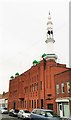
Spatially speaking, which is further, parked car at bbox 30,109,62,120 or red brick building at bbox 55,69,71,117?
red brick building at bbox 55,69,71,117

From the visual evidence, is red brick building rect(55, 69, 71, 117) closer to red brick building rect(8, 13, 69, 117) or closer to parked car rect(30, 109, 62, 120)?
red brick building rect(8, 13, 69, 117)

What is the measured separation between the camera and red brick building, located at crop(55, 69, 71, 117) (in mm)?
35250

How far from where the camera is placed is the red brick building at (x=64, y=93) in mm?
35250

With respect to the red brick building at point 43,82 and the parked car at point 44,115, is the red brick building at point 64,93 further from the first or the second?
the parked car at point 44,115

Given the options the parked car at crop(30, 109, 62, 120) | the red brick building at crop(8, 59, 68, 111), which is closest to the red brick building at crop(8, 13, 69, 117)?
the red brick building at crop(8, 59, 68, 111)

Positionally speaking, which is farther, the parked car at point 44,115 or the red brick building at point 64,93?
the red brick building at point 64,93

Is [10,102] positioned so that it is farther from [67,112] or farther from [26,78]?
[67,112]

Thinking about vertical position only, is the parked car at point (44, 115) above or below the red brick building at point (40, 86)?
below

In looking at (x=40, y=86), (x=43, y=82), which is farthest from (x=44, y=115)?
(x=40, y=86)

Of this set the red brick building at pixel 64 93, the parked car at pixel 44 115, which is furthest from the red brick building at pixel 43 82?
the parked car at pixel 44 115

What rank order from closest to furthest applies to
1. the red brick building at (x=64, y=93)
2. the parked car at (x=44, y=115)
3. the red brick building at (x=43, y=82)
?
the parked car at (x=44, y=115) < the red brick building at (x=64, y=93) < the red brick building at (x=43, y=82)

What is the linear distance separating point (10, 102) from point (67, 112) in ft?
145

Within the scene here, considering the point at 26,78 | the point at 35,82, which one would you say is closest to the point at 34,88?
the point at 35,82

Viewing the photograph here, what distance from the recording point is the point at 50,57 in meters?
44.4
